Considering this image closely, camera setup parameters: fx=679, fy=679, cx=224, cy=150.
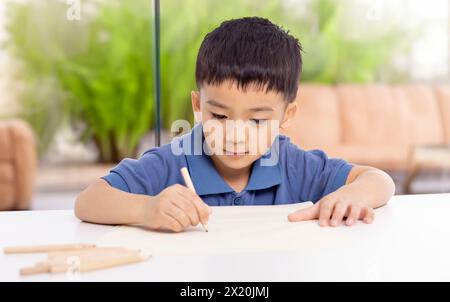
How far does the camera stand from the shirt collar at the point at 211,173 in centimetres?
94

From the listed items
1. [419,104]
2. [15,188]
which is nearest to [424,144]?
[419,104]

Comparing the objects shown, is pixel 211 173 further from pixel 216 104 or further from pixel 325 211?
pixel 325 211

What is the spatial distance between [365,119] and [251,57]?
2641 mm

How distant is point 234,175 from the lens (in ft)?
3.25

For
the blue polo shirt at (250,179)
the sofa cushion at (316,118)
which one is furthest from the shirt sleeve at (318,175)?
the sofa cushion at (316,118)

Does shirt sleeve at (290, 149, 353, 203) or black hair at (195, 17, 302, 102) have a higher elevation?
black hair at (195, 17, 302, 102)

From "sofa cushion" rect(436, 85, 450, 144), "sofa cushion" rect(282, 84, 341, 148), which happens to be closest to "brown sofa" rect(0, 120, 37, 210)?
"sofa cushion" rect(282, 84, 341, 148)

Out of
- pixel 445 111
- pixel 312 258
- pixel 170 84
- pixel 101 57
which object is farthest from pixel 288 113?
pixel 445 111

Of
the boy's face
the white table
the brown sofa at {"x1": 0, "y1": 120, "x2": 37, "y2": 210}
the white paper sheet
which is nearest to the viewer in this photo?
the white table

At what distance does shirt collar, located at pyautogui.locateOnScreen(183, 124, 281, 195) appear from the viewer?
94 cm

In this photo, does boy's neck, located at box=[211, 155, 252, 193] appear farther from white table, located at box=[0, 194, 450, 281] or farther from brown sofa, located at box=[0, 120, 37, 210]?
brown sofa, located at box=[0, 120, 37, 210]

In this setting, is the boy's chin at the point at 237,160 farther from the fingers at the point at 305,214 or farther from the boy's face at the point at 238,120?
the fingers at the point at 305,214
